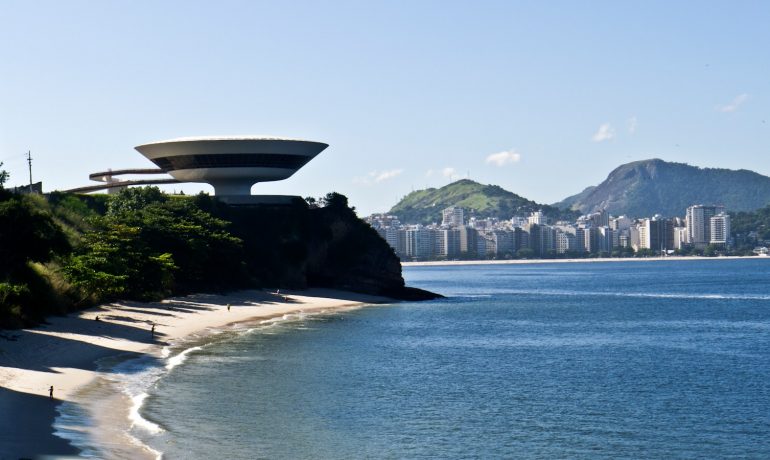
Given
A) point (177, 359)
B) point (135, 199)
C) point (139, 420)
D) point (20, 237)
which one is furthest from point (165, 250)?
point (139, 420)

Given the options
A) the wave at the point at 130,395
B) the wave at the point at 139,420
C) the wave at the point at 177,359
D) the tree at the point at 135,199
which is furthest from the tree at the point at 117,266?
the wave at the point at 139,420

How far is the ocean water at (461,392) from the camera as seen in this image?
3422cm

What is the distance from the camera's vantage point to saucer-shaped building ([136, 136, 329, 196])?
124312 mm

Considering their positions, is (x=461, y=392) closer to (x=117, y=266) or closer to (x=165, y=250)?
(x=117, y=266)

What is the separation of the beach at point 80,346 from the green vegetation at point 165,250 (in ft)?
7.12

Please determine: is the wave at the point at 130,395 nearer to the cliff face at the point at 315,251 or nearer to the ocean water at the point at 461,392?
the ocean water at the point at 461,392

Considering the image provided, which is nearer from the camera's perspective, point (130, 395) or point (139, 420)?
point (139, 420)

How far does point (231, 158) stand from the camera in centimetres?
12519

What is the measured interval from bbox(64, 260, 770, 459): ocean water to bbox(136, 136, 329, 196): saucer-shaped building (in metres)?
46.9

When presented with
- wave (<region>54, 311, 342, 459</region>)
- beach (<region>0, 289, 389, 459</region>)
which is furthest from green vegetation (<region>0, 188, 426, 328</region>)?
wave (<region>54, 311, 342, 459</region>)

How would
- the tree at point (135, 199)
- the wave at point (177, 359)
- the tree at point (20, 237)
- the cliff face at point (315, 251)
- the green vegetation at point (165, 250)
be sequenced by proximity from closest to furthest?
the wave at point (177, 359) → the tree at point (20, 237) → the green vegetation at point (165, 250) → the tree at point (135, 199) → the cliff face at point (315, 251)

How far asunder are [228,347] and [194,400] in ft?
61.9

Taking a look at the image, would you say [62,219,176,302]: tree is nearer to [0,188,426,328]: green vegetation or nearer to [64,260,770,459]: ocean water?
[0,188,426,328]: green vegetation

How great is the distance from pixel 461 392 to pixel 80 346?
20.2 meters
